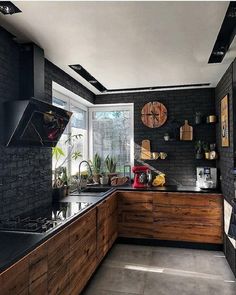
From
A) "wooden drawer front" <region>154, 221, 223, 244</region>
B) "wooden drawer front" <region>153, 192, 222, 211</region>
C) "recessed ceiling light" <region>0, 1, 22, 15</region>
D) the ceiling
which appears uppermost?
the ceiling

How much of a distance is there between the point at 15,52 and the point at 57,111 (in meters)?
0.65

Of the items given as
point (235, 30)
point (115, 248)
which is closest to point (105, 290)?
point (115, 248)

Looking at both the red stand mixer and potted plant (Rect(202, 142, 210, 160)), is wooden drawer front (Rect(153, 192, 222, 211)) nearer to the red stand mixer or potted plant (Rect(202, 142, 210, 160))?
the red stand mixer

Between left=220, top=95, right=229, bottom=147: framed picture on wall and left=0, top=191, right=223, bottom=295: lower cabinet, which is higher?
left=220, top=95, right=229, bottom=147: framed picture on wall

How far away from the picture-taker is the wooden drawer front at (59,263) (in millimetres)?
1697

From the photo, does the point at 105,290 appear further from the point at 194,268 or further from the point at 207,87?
the point at 207,87

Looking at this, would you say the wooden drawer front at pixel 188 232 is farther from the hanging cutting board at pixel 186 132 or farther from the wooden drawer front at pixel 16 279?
the wooden drawer front at pixel 16 279

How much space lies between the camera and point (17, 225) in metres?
1.83

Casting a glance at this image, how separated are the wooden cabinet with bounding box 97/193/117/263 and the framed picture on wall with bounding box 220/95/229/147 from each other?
5.47 feet

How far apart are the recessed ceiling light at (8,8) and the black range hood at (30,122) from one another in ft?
2.07

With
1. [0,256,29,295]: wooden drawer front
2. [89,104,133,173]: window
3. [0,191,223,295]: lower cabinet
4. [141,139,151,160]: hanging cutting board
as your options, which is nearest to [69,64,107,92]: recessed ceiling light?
[89,104,133,173]: window

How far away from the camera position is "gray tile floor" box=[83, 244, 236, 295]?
247cm

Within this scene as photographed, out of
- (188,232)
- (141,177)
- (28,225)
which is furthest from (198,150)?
(28,225)

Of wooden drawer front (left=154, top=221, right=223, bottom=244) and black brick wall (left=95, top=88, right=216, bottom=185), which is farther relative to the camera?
black brick wall (left=95, top=88, right=216, bottom=185)
